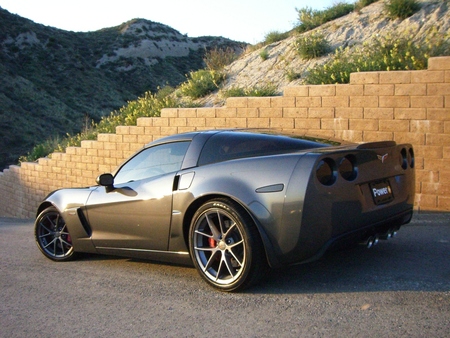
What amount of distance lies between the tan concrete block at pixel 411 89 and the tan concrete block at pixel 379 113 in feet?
1.05

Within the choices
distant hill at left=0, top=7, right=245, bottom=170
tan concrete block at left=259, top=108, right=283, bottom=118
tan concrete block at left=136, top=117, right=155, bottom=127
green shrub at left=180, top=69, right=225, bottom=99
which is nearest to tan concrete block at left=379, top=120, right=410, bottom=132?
tan concrete block at left=259, top=108, right=283, bottom=118

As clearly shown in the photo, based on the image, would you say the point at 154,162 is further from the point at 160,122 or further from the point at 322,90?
the point at 160,122

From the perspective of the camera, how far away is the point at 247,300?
544cm

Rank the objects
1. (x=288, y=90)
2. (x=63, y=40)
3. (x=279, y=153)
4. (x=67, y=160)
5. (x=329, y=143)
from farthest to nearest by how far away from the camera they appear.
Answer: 1. (x=63, y=40)
2. (x=67, y=160)
3. (x=288, y=90)
4. (x=329, y=143)
5. (x=279, y=153)

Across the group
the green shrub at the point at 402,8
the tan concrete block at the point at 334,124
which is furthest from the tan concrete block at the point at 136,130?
the green shrub at the point at 402,8

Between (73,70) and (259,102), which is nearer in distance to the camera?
(259,102)

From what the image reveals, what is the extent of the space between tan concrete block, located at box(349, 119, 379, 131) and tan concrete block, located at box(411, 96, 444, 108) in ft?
2.31

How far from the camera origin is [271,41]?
18.5 m

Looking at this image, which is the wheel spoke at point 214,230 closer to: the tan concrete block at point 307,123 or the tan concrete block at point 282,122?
the tan concrete block at point 307,123

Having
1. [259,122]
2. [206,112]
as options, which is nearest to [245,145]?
[259,122]

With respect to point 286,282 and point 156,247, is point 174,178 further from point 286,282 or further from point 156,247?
point 286,282

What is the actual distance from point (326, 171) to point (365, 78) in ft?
17.4

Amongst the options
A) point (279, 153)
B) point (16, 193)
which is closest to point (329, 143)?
point (279, 153)

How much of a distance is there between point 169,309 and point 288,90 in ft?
21.9
